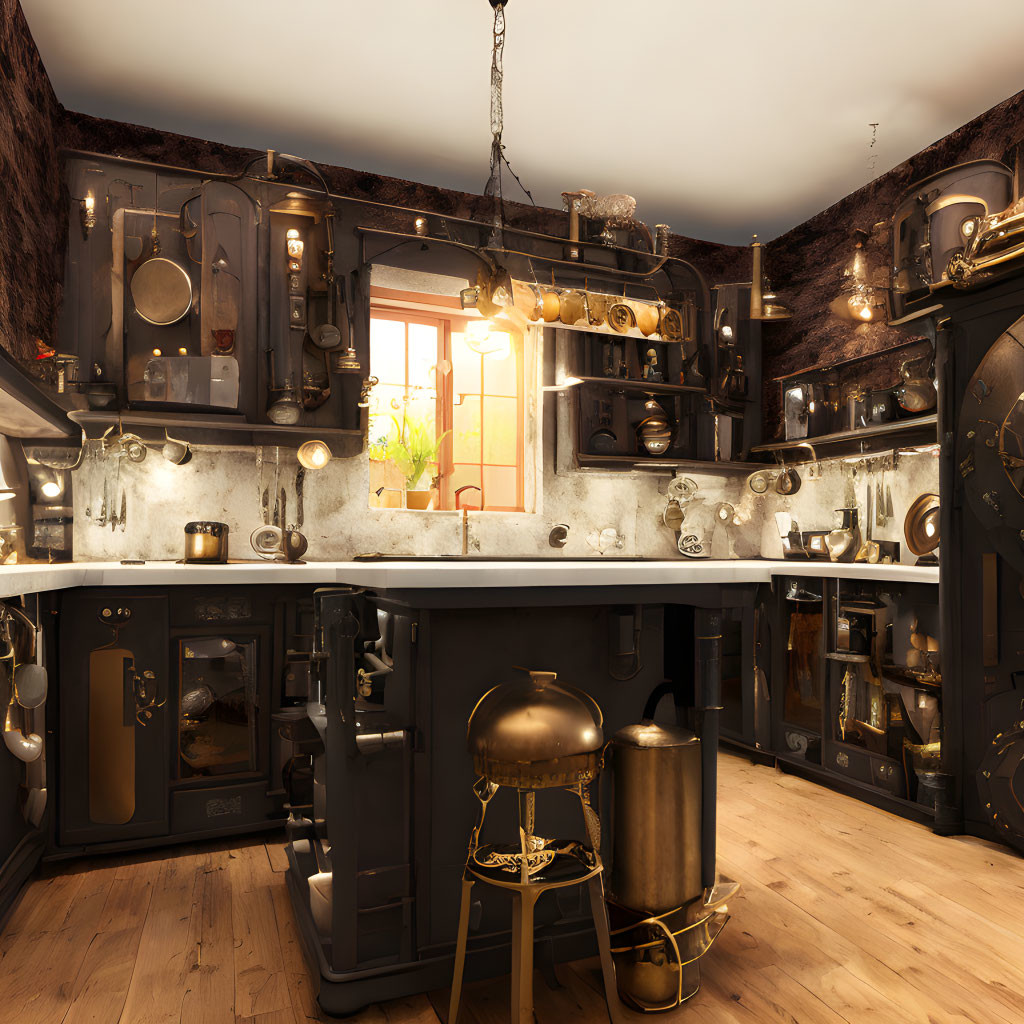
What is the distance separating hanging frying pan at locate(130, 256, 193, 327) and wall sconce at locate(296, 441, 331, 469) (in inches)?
34.2

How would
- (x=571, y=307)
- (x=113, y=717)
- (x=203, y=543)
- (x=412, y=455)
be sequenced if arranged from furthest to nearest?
1. (x=412, y=455)
2. (x=571, y=307)
3. (x=203, y=543)
4. (x=113, y=717)

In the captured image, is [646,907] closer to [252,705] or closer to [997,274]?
[252,705]

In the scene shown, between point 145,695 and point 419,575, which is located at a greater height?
point 419,575

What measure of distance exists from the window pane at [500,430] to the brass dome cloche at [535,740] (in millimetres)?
3319

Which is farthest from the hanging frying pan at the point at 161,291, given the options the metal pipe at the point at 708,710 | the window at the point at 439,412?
the metal pipe at the point at 708,710

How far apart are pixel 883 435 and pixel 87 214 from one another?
13.9 feet

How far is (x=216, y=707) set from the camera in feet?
9.62

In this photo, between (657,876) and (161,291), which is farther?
(161,291)

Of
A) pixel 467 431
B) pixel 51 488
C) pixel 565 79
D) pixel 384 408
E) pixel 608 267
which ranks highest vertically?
pixel 565 79

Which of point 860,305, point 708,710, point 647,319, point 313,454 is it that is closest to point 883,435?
point 860,305

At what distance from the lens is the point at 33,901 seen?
2.38m

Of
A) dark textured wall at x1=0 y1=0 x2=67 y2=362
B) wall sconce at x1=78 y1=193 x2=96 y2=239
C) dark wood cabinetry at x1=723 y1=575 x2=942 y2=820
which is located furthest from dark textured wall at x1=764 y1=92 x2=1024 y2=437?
dark textured wall at x1=0 y1=0 x2=67 y2=362

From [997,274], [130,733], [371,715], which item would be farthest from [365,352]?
[997,274]

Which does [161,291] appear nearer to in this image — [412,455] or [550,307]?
[412,455]
